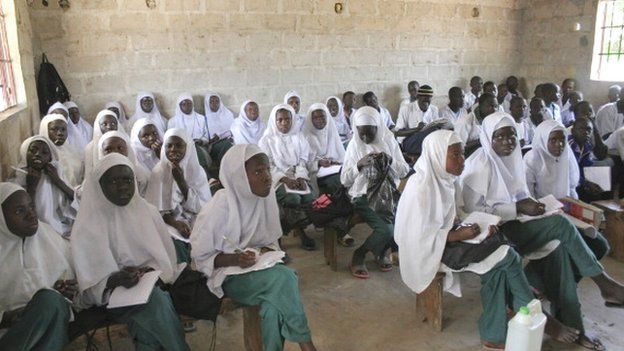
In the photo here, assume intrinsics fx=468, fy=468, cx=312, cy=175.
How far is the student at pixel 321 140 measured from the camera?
5340 mm

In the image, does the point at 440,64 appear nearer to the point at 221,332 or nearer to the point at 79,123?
the point at 79,123

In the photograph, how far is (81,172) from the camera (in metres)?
4.41

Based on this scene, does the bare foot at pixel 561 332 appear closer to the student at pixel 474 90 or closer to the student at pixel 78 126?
the student at pixel 78 126

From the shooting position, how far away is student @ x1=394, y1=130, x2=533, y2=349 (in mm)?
2795

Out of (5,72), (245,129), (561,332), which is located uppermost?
(5,72)

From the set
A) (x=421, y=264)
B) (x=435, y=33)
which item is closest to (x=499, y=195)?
(x=421, y=264)

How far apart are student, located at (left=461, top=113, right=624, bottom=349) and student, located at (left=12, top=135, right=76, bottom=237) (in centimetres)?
299

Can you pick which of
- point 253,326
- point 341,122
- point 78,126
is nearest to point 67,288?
point 253,326

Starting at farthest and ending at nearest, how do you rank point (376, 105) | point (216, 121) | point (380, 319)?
1. point (376, 105)
2. point (216, 121)
3. point (380, 319)

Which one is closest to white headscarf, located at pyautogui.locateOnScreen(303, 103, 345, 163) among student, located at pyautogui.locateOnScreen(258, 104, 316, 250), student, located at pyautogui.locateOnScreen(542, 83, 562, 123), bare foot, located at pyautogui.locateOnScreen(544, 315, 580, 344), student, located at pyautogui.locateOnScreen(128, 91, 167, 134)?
student, located at pyautogui.locateOnScreen(258, 104, 316, 250)

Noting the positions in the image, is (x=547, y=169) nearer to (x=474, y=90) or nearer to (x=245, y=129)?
(x=245, y=129)

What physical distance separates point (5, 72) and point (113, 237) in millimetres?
2841

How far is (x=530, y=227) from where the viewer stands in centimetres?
319

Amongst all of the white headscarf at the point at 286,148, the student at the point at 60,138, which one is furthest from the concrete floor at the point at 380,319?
the student at the point at 60,138
